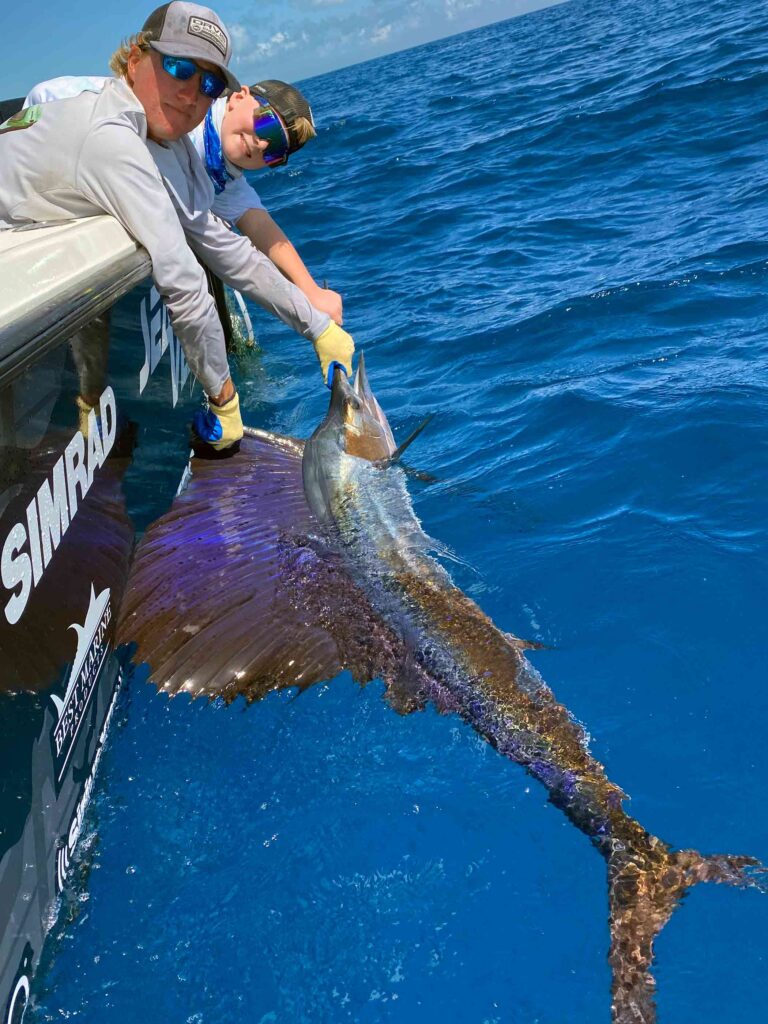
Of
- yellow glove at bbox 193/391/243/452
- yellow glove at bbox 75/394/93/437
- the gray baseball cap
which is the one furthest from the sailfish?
the gray baseball cap

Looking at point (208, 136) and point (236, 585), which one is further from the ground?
point (208, 136)

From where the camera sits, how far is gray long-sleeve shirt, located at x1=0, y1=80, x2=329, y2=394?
2.60 meters

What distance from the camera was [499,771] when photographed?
2.47 m

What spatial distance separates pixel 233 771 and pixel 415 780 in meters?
0.52

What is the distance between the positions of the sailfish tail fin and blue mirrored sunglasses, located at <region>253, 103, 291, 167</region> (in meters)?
2.50

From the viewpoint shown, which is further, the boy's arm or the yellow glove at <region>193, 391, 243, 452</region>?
the boy's arm

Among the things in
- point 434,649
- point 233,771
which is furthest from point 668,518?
point 233,771

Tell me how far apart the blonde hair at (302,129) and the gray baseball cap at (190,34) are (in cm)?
59

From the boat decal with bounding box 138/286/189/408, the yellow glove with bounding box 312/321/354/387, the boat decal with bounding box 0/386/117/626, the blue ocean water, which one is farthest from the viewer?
the yellow glove with bounding box 312/321/354/387

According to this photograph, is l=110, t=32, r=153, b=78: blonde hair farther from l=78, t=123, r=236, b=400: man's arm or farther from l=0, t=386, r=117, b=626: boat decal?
l=0, t=386, r=117, b=626: boat decal

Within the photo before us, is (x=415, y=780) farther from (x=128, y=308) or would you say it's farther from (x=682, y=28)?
(x=682, y=28)

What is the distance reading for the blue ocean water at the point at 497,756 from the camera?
2.10m

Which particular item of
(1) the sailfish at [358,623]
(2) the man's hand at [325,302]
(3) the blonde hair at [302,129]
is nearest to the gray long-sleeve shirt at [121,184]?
(3) the blonde hair at [302,129]

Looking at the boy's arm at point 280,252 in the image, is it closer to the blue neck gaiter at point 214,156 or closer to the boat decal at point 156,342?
the blue neck gaiter at point 214,156
